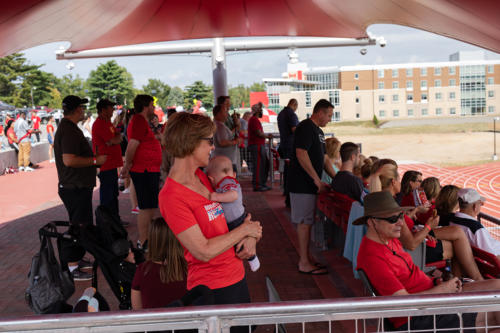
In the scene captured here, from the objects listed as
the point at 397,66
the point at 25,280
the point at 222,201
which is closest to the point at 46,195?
the point at 25,280

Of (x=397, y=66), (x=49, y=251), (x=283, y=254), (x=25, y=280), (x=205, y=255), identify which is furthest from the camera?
(x=397, y=66)

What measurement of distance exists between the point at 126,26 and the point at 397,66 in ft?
368

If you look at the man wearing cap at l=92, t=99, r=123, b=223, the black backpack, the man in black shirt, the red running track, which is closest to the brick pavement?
the man in black shirt

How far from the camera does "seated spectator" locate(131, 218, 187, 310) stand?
116 inches

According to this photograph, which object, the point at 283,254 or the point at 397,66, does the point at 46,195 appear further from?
the point at 397,66

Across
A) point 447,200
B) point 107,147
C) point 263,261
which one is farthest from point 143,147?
point 447,200

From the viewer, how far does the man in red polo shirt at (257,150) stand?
11.1 metres

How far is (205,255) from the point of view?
2385mm

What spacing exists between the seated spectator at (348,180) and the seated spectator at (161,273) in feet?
9.42

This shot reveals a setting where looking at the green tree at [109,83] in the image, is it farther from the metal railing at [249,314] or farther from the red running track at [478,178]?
the metal railing at [249,314]

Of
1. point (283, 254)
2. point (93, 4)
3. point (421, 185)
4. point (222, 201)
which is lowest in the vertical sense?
point (283, 254)

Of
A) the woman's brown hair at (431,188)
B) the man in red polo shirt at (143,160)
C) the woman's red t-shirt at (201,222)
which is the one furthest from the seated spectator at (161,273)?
the woman's brown hair at (431,188)

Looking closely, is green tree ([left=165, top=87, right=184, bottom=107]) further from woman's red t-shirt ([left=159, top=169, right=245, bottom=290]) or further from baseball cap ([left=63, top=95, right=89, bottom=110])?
woman's red t-shirt ([left=159, top=169, right=245, bottom=290])

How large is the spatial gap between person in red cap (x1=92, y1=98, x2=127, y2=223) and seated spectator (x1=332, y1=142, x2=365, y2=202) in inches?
114
